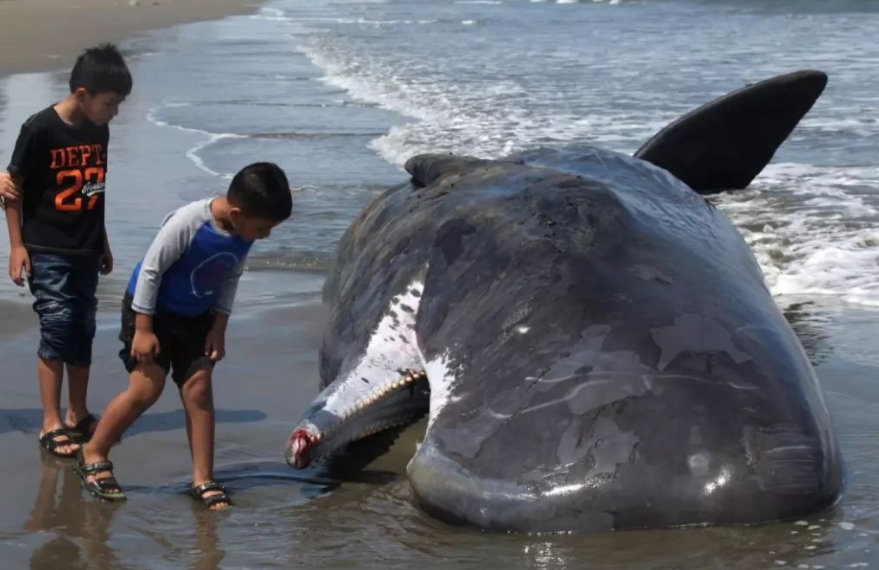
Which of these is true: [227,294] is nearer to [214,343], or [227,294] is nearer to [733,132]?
[214,343]

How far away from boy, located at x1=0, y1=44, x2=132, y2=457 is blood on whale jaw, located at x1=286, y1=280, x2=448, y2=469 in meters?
1.33

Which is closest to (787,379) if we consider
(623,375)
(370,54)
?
(623,375)

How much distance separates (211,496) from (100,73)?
1915 millimetres

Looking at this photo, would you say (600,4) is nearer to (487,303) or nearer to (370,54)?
(370,54)

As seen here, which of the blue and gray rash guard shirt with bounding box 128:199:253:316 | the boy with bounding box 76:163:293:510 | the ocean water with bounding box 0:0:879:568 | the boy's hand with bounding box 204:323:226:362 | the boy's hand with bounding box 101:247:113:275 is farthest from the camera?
the boy's hand with bounding box 101:247:113:275

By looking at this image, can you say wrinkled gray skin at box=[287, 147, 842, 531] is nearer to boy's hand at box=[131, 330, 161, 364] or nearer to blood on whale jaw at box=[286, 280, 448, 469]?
blood on whale jaw at box=[286, 280, 448, 469]

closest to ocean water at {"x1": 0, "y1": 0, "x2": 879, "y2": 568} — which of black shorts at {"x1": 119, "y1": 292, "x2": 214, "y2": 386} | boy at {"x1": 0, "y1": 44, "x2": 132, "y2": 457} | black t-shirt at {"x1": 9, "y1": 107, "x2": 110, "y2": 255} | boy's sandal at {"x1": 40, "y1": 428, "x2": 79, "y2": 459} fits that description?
boy's sandal at {"x1": 40, "y1": 428, "x2": 79, "y2": 459}

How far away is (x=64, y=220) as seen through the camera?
588cm

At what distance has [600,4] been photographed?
5138cm

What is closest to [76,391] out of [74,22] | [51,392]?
[51,392]

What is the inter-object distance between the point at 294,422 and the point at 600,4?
4728cm

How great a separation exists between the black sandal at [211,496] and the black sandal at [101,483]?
278 millimetres

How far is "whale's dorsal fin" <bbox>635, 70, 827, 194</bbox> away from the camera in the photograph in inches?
337

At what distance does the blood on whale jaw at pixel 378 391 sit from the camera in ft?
16.0
